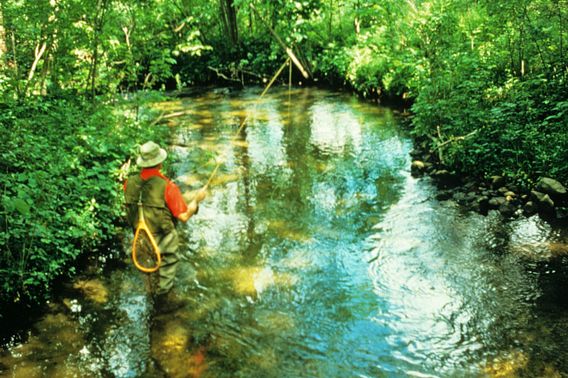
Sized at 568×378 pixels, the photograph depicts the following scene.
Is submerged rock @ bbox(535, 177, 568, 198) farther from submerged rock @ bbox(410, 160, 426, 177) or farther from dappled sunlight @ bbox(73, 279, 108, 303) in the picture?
dappled sunlight @ bbox(73, 279, 108, 303)

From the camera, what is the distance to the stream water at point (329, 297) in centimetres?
480

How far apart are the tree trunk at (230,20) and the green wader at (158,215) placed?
18185 mm

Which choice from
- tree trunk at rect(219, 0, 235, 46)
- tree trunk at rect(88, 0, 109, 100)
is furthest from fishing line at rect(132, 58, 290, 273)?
tree trunk at rect(219, 0, 235, 46)

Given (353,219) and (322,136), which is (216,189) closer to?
(353,219)

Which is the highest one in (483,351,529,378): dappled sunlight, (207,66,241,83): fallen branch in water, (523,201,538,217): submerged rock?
(207,66,241,83): fallen branch in water

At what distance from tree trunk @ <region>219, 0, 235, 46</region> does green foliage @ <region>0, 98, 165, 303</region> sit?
1436cm

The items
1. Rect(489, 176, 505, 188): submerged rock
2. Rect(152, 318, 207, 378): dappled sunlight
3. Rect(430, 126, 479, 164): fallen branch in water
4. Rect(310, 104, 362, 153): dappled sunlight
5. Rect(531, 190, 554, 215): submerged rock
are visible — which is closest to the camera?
Rect(152, 318, 207, 378): dappled sunlight

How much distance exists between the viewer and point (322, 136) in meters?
12.7

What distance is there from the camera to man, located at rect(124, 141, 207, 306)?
5270 millimetres

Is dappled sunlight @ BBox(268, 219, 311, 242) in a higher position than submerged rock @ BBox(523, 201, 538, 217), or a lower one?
lower

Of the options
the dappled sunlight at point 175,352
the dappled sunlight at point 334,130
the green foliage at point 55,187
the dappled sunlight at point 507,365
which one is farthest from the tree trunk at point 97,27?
the dappled sunlight at point 507,365

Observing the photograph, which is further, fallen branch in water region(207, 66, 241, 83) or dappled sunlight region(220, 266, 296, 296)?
fallen branch in water region(207, 66, 241, 83)

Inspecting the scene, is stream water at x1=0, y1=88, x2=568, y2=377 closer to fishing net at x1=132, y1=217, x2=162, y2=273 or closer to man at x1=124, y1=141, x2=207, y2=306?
fishing net at x1=132, y1=217, x2=162, y2=273

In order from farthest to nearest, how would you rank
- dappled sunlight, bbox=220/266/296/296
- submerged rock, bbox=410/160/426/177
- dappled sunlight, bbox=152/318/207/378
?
1. submerged rock, bbox=410/160/426/177
2. dappled sunlight, bbox=220/266/296/296
3. dappled sunlight, bbox=152/318/207/378
